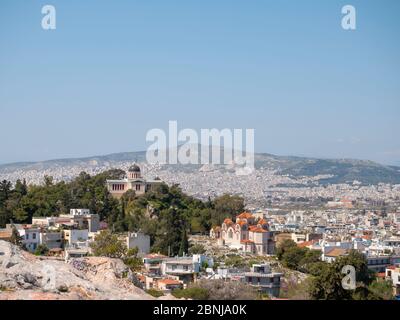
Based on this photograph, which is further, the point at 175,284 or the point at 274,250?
the point at 274,250

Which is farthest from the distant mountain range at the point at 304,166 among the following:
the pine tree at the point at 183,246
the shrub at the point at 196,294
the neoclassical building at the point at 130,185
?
the shrub at the point at 196,294

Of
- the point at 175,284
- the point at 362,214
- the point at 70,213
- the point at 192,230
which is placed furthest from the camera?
the point at 362,214

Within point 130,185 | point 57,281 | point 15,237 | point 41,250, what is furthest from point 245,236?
point 57,281

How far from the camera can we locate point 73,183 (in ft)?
121

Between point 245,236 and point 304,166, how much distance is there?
69638 mm

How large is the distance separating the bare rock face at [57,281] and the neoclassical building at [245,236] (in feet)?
74.6

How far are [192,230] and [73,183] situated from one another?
6023mm

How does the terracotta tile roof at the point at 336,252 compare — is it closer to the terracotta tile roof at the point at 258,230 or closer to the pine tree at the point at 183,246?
the terracotta tile roof at the point at 258,230

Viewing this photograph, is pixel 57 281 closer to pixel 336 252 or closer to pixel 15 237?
pixel 15 237

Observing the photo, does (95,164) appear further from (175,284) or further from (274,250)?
(175,284)

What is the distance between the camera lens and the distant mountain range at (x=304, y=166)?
98938mm
